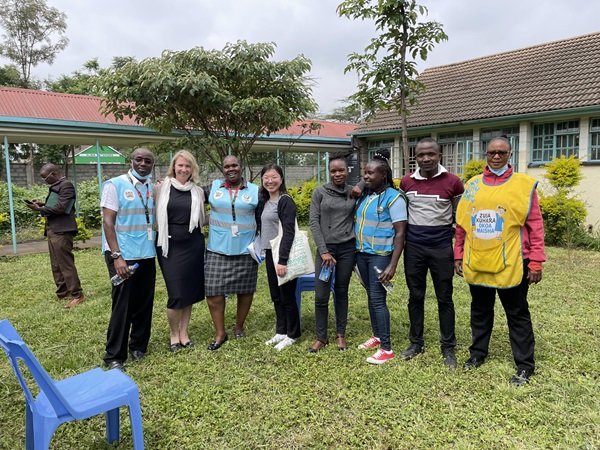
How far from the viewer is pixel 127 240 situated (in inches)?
140

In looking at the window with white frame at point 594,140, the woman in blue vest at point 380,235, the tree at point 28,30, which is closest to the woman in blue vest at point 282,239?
the woman in blue vest at point 380,235

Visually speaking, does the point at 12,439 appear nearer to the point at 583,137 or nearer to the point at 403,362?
the point at 403,362

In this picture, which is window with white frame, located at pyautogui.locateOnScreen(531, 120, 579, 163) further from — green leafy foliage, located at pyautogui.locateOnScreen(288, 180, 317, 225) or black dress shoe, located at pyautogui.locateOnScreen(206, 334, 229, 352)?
black dress shoe, located at pyautogui.locateOnScreen(206, 334, 229, 352)

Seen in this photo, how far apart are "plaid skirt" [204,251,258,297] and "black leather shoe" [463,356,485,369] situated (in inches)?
80.3

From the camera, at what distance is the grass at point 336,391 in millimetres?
2652

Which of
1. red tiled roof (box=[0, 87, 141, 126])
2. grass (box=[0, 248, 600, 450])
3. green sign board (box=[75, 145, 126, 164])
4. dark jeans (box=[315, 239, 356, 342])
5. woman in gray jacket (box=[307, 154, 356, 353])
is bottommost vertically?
grass (box=[0, 248, 600, 450])

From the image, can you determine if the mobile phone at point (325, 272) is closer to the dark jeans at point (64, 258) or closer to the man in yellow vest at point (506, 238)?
the man in yellow vest at point (506, 238)

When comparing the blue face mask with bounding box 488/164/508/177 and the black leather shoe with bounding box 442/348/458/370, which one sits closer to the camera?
the blue face mask with bounding box 488/164/508/177

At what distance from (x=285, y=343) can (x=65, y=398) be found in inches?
85.4

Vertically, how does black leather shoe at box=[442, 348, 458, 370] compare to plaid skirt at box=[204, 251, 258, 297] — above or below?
below

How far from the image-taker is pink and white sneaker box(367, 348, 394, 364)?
143 inches

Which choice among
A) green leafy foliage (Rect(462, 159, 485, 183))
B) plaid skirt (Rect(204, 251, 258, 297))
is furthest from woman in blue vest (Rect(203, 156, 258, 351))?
green leafy foliage (Rect(462, 159, 485, 183))

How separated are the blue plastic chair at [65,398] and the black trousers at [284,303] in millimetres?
1670

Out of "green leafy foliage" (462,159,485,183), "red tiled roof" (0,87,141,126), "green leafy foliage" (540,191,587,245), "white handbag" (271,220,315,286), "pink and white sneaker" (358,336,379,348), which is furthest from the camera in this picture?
"green leafy foliage" (462,159,485,183)
